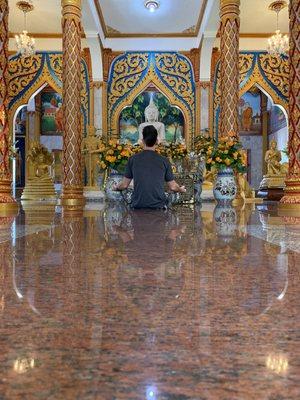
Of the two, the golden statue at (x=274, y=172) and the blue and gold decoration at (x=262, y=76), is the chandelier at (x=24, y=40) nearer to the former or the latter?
the blue and gold decoration at (x=262, y=76)

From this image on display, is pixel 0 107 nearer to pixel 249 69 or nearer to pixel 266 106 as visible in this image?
pixel 249 69

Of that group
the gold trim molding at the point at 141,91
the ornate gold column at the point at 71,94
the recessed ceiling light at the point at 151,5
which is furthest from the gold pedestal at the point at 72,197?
the gold trim molding at the point at 141,91

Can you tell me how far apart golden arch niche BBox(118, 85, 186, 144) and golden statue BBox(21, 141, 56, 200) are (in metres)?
3.25

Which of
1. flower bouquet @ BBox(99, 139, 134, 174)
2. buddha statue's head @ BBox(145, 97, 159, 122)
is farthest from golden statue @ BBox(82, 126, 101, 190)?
flower bouquet @ BBox(99, 139, 134, 174)

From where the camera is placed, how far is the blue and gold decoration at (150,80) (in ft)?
51.4

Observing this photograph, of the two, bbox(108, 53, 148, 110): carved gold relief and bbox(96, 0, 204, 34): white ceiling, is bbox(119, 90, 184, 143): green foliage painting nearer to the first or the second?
bbox(108, 53, 148, 110): carved gold relief

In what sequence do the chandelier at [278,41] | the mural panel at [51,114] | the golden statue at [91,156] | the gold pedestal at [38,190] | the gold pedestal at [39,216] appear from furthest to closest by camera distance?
the mural panel at [51,114] → the gold pedestal at [38,190] → the golden statue at [91,156] → the chandelier at [278,41] → the gold pedestal at [39,216]

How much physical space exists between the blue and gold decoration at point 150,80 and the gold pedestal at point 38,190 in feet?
9.55

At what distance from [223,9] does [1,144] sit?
537 cm

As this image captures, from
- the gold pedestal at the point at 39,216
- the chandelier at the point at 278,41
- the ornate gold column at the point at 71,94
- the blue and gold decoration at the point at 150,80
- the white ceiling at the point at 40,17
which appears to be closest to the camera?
the gold pedestal at the point at 39,216

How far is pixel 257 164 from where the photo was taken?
24.4m

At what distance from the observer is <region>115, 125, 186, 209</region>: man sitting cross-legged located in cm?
587

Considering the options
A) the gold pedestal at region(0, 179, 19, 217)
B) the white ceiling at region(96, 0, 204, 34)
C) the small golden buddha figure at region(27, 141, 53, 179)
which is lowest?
the gold pedestal at region(0, 179, 19, 217)

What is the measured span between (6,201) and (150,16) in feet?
31.5
